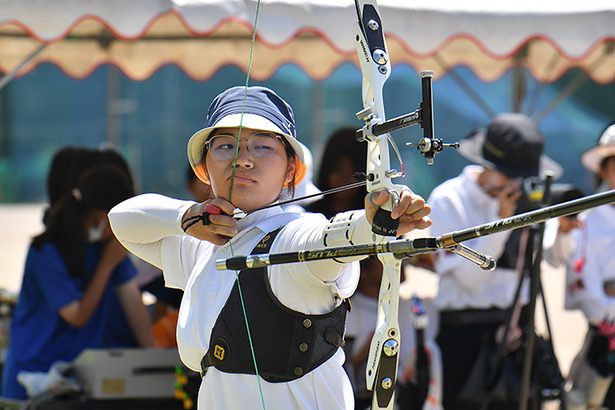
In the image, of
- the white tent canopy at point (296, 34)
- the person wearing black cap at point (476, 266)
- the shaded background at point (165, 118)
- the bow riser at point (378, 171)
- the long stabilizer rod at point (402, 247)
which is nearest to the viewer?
the long stabilizer rod at point (402, 247)

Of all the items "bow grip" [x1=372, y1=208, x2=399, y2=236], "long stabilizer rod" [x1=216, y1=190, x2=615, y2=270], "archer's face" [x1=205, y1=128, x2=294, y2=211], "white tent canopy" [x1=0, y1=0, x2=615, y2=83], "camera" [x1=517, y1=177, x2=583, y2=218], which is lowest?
"long stabilizer rod" [x1=216, y1=190, x2=615, y2=270]

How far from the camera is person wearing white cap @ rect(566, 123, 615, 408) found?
4.31 metres

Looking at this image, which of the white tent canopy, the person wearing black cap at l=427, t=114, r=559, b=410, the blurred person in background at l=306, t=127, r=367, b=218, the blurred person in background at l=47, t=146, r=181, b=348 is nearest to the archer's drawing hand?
the white tent canopy

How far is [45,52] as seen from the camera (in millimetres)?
5156

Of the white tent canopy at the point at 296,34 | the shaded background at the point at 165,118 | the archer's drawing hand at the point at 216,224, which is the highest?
the shaded background at the point at 165,118

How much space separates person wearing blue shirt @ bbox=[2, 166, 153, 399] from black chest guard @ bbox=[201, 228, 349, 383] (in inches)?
80.1

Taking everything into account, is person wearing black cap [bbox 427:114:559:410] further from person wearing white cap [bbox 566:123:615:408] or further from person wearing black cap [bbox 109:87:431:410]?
person wearing black cap [bbox 109:87:431:410]

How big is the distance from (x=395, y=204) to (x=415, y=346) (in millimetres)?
2290

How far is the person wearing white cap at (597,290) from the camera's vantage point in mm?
4309

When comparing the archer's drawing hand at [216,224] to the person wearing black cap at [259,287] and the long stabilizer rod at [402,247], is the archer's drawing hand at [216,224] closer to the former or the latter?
the person wearing black cap at [259,287]

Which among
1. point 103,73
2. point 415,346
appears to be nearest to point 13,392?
point 415,346

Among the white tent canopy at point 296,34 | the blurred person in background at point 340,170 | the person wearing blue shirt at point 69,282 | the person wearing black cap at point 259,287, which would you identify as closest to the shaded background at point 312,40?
the white tent canopy at point 296,34

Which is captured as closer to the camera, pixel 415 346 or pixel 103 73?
pixel 415 346

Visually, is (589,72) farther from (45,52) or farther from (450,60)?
(45,52)
